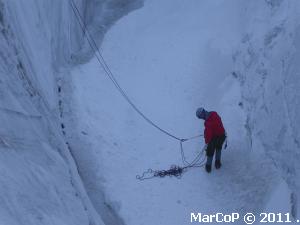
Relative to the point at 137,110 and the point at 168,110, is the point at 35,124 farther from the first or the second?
the point at 168,110

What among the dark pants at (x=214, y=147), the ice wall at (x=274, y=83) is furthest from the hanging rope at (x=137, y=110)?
the ice wall at (x=274, y=83)

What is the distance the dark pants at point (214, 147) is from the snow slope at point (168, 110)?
0.39m

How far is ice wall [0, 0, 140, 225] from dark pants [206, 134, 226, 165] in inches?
96.9

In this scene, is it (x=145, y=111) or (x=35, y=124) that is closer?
(x=35, y=124)

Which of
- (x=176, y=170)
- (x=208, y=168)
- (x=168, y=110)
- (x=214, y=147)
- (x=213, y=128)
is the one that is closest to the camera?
(x=213, y=128)

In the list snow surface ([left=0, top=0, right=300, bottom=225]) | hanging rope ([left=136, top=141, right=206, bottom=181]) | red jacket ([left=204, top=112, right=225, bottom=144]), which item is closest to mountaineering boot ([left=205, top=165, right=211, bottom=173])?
snow surface ([left=0, top=0, right=300, bottom=225])

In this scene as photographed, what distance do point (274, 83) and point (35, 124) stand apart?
4924mm

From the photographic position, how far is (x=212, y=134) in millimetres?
10594

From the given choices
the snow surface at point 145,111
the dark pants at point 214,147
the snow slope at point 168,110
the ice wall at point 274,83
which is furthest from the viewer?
the dark pants at point 214,147

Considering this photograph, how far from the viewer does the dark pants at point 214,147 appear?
420 inches

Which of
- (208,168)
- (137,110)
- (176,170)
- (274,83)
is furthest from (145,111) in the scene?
(274,83)

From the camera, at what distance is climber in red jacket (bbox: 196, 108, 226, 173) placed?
34.7 feet

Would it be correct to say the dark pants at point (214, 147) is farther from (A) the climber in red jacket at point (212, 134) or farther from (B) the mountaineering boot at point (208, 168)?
(B) the mountaineering boot at point (208, 168)

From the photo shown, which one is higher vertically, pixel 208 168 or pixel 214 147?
pixel 214 147
